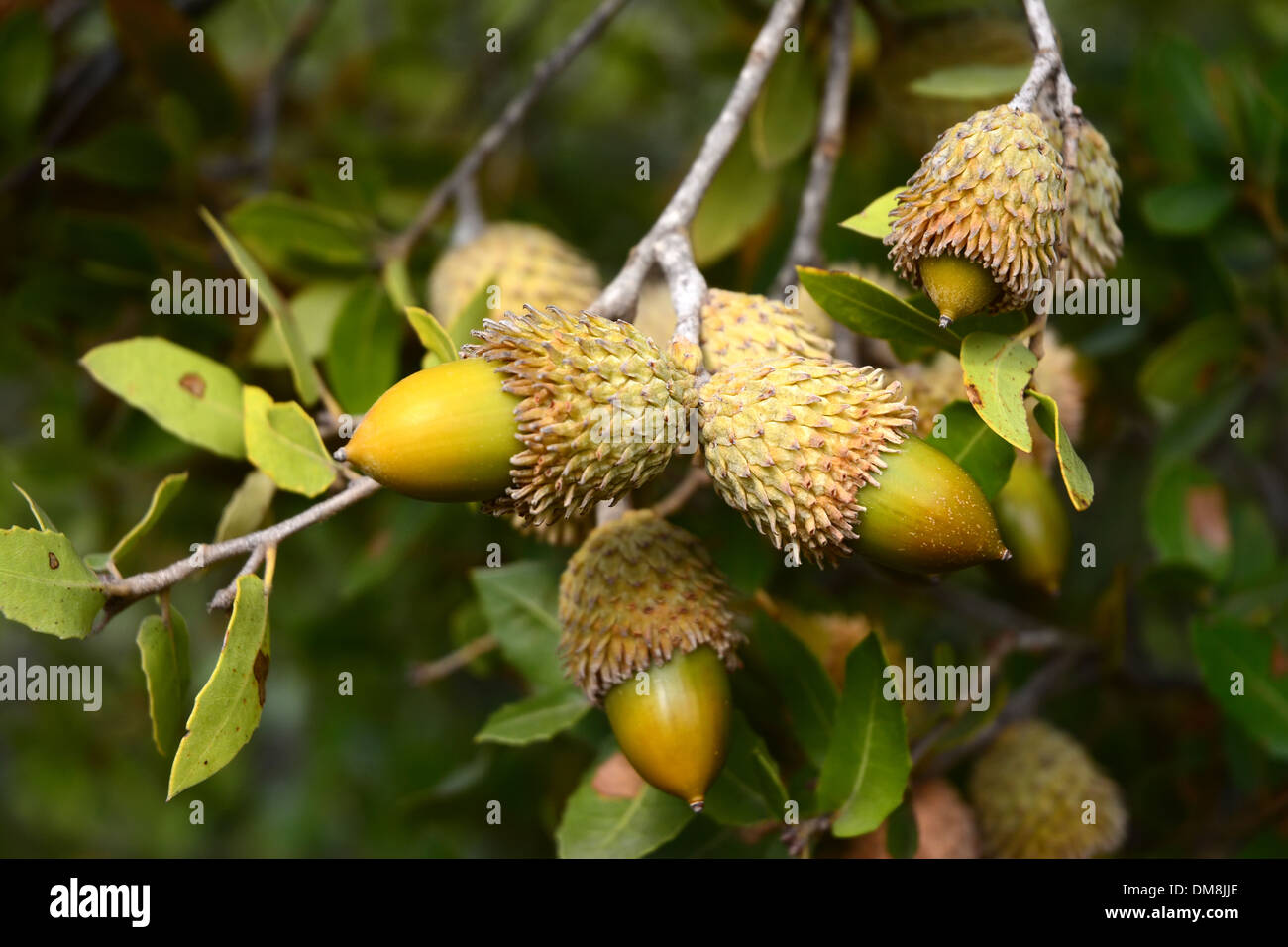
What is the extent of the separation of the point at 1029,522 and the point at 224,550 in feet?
3.33

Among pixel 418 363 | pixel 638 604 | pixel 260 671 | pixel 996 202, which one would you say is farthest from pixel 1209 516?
pixel 260 671

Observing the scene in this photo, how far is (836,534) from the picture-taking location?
1044 millimetres

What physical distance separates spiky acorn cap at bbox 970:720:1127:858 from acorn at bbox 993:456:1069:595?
42 centimetres

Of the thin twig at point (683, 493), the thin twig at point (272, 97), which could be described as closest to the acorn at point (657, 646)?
the thin twig at point (683, 493)

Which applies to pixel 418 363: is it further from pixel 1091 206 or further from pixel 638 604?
pixel 1091 206

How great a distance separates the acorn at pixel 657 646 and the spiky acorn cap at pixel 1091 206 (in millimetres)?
569

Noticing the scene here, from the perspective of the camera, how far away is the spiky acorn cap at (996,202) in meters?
1.02

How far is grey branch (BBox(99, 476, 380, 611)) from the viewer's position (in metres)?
1.11

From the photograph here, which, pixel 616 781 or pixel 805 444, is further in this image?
pixel 616 781

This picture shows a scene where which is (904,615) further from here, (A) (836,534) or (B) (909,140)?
(A) (836,534)

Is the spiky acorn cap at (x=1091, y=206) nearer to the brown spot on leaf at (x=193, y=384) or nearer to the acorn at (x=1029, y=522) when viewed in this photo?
the acorn at (x=1029, y=522)

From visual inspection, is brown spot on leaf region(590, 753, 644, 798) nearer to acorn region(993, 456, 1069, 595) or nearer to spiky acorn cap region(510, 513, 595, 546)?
spiky acorn cap region(510, 513, 595, 546)

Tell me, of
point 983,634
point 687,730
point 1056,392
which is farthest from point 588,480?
point 983,634

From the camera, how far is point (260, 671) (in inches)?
44.0
